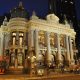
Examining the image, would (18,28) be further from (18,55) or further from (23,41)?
(18,55)

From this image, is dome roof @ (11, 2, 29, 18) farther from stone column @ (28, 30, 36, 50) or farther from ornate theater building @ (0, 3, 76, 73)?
stone column @ (28, 30, 36, 50)

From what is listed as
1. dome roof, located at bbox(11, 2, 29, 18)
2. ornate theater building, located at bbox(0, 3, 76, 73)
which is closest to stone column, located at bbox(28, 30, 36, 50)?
ornate theater building, located at bbox(0, 3, 76, 73)

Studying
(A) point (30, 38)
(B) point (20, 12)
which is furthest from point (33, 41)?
(B) point (20, 12)

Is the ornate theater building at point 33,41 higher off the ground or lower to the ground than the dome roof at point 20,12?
lower

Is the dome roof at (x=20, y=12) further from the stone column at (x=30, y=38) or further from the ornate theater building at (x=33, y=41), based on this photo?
the stone column at (x=30, y=38)

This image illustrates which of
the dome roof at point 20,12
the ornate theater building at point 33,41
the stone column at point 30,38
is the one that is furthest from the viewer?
the dome roof at point 20,12

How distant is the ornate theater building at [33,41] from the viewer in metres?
42.2

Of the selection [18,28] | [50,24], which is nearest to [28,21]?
[18,28]

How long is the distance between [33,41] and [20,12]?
8.55 metres

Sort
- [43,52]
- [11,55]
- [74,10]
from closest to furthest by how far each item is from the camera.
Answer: [11,55] < [43,52] < [74,10]

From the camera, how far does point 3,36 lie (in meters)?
47.0

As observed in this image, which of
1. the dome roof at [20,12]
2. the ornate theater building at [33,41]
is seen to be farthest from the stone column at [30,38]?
the dome roof at [20,12]

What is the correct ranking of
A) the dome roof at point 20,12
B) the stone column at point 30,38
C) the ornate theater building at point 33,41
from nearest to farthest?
the ornate theater building at point 33,41 < the stone column at point 30,38 < the dome roof at point 20,12

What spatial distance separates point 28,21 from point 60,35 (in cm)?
1069
